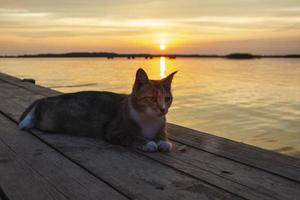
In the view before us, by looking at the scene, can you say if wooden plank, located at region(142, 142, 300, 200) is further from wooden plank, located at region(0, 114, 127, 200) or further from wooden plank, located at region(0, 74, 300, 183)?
wooden plank, located at region(0, 114, 127, 200)

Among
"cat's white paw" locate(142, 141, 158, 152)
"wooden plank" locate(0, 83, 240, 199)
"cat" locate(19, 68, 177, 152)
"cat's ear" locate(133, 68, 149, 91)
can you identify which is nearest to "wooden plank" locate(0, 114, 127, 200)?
"wooden plank" locate(0, 83, 240, 199)

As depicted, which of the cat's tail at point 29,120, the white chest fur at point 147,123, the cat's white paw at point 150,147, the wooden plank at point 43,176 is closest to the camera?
the wooden plank at point 43,176

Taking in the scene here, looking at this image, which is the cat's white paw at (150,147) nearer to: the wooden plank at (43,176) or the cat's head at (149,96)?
the cat's head at (149,96)

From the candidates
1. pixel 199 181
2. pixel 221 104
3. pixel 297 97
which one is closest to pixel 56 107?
pixel 199 181

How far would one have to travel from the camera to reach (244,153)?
3885mm

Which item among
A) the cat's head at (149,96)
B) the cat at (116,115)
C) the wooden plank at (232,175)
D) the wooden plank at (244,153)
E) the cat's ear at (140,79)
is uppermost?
the cat's ear at (140,79)

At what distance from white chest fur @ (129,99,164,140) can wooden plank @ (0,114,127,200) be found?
0.88 meters

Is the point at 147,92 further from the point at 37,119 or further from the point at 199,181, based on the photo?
the point at 37,119

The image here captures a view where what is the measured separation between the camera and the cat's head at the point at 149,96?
3941mm

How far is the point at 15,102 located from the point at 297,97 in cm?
1729

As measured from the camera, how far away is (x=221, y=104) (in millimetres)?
17969

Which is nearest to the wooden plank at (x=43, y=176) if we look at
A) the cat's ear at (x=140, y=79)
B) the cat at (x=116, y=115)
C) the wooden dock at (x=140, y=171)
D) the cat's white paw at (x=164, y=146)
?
the wooden dock at (x=140, y=171)

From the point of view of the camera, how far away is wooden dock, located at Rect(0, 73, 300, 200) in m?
2.77

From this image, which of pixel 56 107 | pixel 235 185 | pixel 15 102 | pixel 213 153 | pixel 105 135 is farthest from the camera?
pixel 15 102
